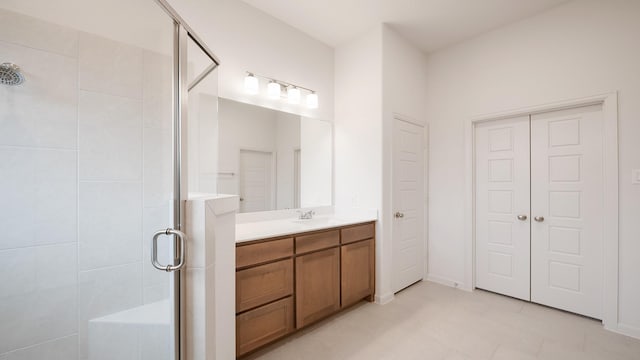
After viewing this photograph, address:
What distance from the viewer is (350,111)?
303cm

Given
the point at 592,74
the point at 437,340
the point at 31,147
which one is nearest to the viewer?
the point at 31,147

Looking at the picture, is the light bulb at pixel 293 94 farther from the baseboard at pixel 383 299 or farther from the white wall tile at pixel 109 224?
the baseboard at pixel 383 299

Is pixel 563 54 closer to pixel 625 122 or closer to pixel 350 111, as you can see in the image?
pixel 625 122

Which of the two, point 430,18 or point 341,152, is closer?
point 430,18

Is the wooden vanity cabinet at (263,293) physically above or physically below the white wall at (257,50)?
below

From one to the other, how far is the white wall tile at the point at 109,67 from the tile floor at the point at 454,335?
1981 mm

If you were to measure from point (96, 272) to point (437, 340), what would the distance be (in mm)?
2395

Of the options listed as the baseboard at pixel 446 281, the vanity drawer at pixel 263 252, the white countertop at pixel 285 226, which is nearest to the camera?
the vanity drawer at pixel 263 252

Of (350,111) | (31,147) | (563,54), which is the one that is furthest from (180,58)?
(563,54)

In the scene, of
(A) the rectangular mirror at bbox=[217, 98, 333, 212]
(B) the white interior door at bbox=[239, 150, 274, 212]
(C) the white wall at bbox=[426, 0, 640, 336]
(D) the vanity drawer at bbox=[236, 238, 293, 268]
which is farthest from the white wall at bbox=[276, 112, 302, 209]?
(C) the white wall at bbox=[426, 0, 640, 336]

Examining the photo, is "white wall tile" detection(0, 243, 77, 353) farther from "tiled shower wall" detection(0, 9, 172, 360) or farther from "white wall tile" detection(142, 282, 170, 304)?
"white wall tile" detection(142, 282, 170, 304)

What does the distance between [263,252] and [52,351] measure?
3.86 feet

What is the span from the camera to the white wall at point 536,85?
2.18m

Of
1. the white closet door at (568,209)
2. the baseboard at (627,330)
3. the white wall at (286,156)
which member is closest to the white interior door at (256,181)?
the white wall at (286,156)
